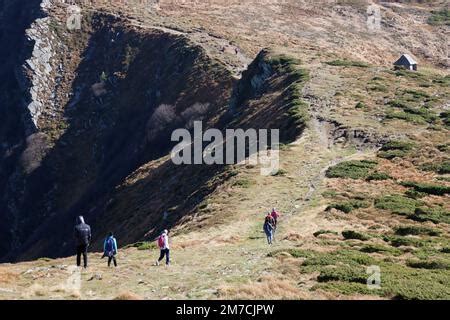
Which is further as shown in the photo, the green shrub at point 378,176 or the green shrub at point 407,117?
the green shrub at point 407,117

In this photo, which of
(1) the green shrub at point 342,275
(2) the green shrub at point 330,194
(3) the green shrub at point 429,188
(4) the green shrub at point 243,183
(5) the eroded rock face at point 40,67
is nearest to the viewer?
(1) the green shrub at point 342,275

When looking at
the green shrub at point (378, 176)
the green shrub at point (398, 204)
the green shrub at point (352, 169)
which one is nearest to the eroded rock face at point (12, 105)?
the green shrub at point (352, 169)

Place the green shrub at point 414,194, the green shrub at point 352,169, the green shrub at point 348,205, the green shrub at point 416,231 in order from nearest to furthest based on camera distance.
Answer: the green shrub at point 416,231 < the green shrub at point 348,205 < the green shrub at point 414,194 < the green shrub at point 352,169

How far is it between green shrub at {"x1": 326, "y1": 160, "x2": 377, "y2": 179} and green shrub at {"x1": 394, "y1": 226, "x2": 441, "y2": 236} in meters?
11.9

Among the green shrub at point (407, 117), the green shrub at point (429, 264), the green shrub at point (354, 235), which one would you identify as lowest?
the green shrub at point (429, 264)

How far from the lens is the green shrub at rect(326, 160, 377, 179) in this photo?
1700 inches

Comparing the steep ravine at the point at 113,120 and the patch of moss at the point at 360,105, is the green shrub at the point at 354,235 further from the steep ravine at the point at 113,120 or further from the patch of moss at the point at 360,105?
the patch of moss at the point at 360,105

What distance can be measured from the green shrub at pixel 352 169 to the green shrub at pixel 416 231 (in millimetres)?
11867

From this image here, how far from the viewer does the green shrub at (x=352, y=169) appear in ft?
142

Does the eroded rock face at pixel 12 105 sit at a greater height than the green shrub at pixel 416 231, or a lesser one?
greater

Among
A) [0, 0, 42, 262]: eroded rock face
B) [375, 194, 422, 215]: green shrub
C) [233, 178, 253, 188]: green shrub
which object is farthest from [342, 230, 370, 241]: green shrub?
[0, 0, 42, 262]: eroded rock face

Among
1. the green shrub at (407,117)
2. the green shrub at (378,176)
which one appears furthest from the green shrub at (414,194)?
the green shrub at (407,117)

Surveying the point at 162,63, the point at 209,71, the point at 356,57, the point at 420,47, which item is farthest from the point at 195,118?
the point at 420,47

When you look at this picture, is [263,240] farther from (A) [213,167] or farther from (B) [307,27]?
(B) [307,27]
